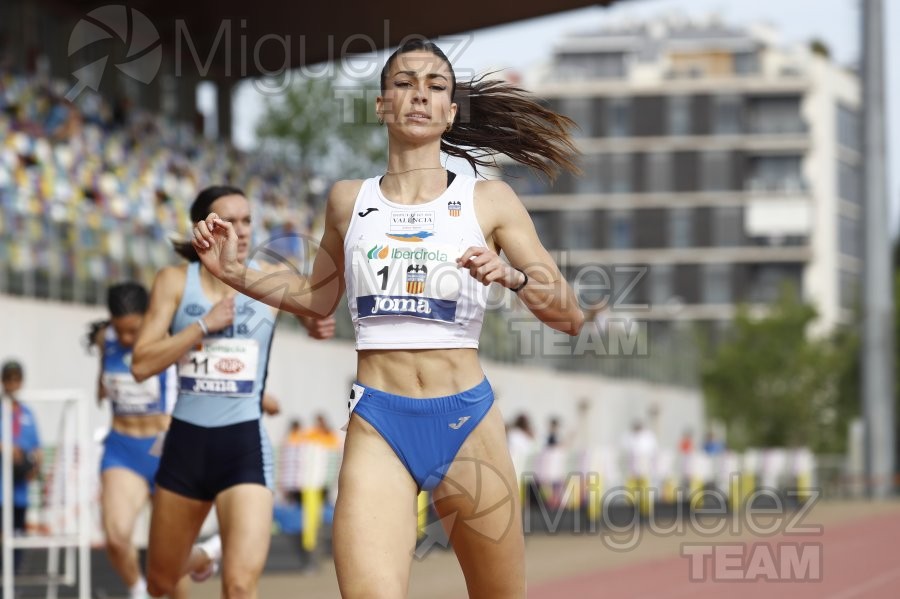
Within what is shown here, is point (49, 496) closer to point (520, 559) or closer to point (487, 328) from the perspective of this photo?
point (520, 559)

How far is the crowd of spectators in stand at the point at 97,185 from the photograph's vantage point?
1716 centimetres

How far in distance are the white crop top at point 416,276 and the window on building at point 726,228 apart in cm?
8540

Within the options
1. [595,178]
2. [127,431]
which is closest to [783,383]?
[595,178]

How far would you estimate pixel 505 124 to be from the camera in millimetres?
5902

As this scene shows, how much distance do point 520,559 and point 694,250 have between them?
85.5 m

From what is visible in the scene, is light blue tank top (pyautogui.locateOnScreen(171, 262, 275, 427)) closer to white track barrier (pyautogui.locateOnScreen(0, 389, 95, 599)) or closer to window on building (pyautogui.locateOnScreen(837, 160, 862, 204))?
white track barrier (pyautogui.locateOnScreen(0, 389, 95, 599))

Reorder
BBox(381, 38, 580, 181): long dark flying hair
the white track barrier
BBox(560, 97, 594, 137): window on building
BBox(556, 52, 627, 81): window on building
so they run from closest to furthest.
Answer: BBox(381, 38, 580, 181): long dark flying hair → the white track barrier → BBox(560, 97, 594, 137): window on building → BBox(556, 52, 627, 81): window on building

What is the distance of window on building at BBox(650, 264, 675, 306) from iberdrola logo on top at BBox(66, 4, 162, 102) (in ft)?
204

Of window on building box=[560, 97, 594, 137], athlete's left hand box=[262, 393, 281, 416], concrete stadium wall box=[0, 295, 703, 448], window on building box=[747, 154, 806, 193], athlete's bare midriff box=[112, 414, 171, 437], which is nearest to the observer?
athlete's left hand box=[262, 393, 281, 416]

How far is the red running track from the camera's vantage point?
13133mm

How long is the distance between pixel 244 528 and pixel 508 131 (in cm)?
224

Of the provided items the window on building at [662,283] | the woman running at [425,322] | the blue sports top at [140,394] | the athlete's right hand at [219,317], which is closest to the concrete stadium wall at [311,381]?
the blue sports top at [140,394]

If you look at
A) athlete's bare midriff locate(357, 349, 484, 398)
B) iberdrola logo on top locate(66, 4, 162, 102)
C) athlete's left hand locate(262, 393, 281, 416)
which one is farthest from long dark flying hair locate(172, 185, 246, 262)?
iberdrola logo on top locate(66, 4, 162, 102)

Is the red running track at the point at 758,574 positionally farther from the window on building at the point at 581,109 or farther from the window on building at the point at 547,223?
the window on building at the point at 547,223
